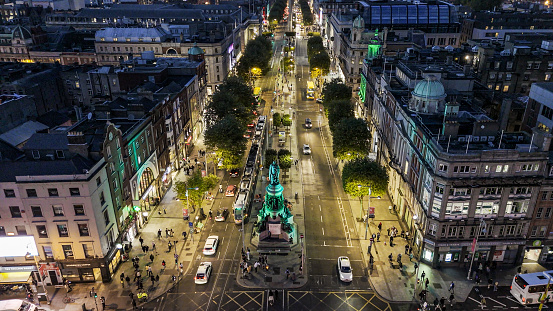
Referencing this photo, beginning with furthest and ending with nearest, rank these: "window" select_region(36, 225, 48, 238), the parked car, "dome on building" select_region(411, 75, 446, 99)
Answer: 1. the parked car
2. "dome on building" select_region(411, 75, 446, 99)
3. "window" select_region(36, 225, 48, 238)

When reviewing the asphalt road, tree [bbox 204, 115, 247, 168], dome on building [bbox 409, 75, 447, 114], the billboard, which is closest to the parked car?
the asphalt road

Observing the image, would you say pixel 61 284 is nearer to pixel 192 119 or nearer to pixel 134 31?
pixel 192 119

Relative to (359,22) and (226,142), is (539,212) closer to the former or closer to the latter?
(226,142)

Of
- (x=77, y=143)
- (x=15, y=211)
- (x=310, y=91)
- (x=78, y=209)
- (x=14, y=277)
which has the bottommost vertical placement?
(x=14, y=277)

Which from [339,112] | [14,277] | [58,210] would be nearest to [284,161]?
[339,112]

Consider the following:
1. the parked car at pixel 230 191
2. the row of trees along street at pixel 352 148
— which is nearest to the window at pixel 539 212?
the row of trees along street at pixel 352 148

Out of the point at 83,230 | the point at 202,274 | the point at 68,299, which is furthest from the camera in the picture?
the point at 202,274

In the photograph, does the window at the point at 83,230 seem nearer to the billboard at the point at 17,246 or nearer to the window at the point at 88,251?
the window at the point at 88,251

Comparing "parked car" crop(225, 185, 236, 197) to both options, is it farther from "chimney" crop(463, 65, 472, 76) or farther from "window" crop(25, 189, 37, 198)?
"chimney" crop(463, 65, 472, 76)
